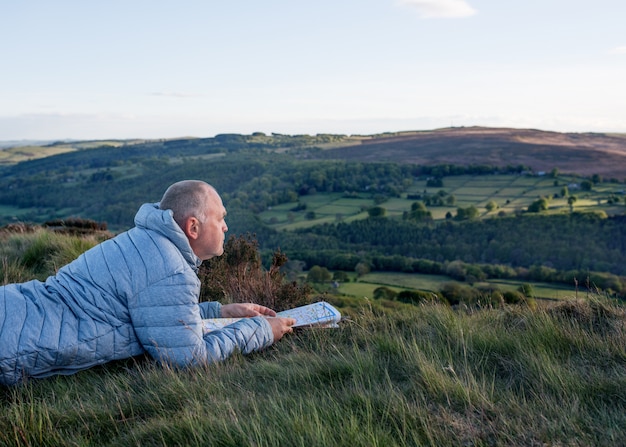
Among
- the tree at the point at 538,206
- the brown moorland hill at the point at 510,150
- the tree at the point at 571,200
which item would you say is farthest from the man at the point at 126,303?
the brown moorland hill at the point at 510,150

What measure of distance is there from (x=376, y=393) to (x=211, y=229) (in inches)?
62.9

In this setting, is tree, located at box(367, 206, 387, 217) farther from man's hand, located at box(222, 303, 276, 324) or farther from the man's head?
the man's head

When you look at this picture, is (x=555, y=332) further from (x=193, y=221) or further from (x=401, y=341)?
(x=193, y=221)

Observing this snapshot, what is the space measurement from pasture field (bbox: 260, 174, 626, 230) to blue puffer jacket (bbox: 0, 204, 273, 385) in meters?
55.4

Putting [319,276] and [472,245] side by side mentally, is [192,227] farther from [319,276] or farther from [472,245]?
[472,245]

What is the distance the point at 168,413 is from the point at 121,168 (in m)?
98.4

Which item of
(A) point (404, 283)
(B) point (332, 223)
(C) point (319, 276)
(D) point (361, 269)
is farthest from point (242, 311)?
(B) point (332, 223)

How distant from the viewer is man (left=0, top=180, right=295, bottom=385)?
124 inches

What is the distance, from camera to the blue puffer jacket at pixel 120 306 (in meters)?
3.19

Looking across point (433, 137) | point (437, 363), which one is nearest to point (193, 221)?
point (437, 363)

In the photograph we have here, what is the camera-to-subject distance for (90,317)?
333 cm

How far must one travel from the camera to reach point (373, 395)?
264cm

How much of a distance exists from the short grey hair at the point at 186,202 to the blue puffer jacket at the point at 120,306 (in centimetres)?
12

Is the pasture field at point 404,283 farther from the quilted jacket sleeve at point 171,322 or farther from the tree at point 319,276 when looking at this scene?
the quilted jacket sleeve at point 171,322
